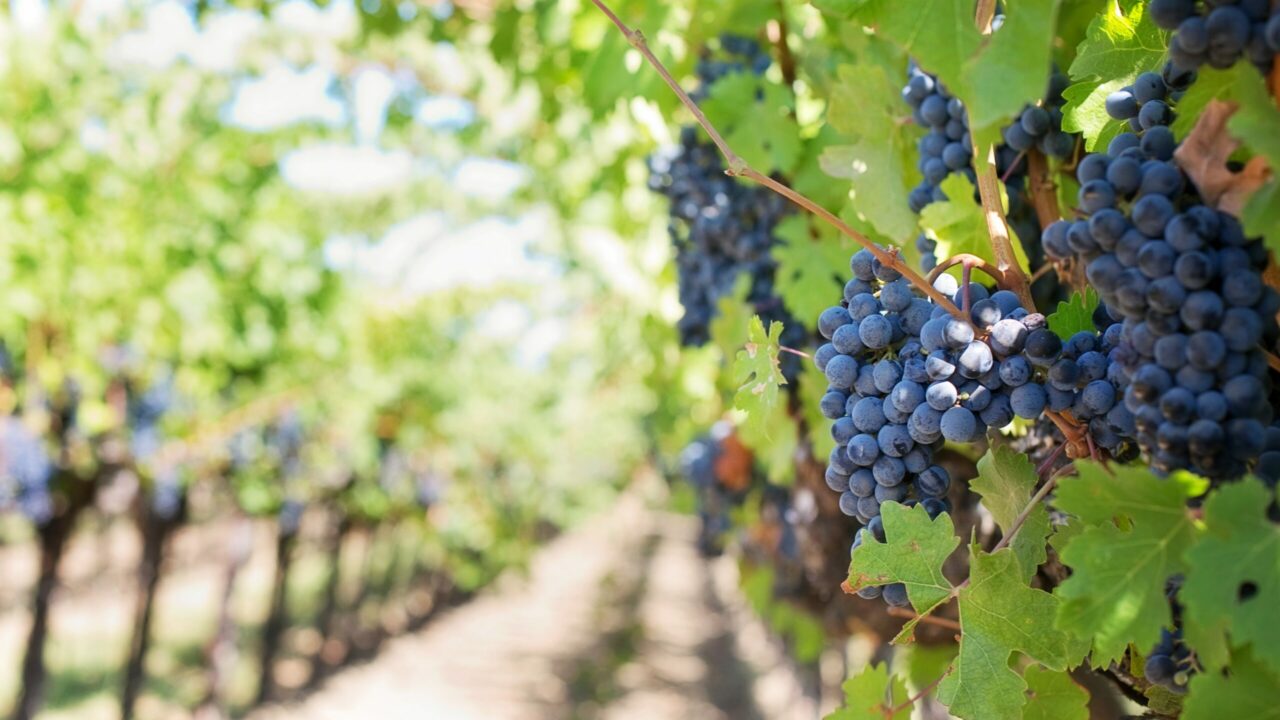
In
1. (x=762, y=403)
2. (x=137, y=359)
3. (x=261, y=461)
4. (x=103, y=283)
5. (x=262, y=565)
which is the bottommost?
(x=262, y=565)

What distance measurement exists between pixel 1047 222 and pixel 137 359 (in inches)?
256

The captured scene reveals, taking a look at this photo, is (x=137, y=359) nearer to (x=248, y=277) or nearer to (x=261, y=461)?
(x=248, y=277)

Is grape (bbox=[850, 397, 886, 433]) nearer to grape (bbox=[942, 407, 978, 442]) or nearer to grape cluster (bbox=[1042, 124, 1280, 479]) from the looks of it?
grape (bbox=[942, 407, 978, 442])

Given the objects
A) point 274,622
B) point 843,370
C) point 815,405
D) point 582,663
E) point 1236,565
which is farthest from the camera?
point 582,663

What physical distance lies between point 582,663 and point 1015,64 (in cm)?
1430

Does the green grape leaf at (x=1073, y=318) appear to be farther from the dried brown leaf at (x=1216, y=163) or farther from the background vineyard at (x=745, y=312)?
the dried brown leaf at (x=1216, y=163)

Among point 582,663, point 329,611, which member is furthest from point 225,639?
point 582,663

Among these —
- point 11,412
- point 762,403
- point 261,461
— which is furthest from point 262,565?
point 762,403

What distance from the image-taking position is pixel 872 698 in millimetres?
1428

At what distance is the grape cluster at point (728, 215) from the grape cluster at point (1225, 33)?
1416mm

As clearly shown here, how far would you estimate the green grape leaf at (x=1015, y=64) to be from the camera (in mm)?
893

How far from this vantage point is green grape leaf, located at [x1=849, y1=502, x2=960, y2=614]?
1.13m

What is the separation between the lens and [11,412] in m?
6.45

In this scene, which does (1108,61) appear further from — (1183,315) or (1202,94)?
(1183,315)
